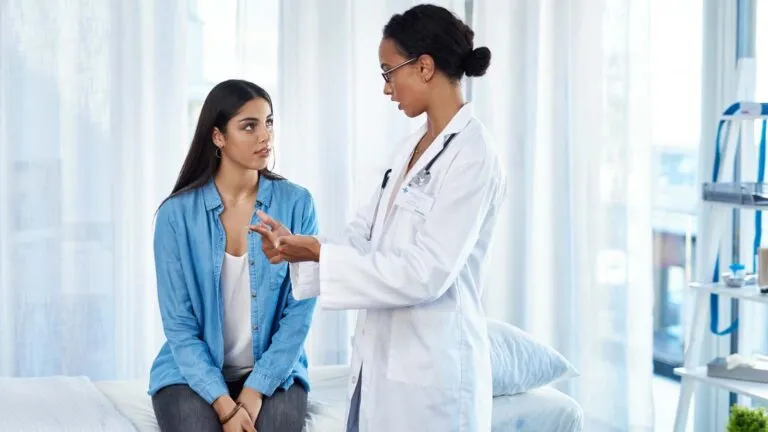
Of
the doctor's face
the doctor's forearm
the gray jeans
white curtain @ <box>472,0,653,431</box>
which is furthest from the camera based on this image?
white curtain @ <box>472,0,653,431</box>

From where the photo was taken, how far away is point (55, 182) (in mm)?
3135

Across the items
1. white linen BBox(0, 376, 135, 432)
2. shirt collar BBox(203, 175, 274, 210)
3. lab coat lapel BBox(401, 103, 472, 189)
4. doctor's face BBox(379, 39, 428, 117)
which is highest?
doctor's face BBox(379, 39, 428, 117)

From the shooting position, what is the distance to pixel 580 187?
357 cm

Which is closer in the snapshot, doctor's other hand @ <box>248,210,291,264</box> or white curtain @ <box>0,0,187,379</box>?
doctor's other hand @ <box>248,210,291,264</box>

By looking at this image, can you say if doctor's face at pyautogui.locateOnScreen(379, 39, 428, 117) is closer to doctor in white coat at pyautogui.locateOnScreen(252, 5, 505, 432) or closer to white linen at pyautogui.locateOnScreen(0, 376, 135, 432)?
doctor in white coat at pyautogui.locateOnScreen(252, 5, 505, 432)

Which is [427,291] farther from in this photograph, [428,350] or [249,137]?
[249,137]

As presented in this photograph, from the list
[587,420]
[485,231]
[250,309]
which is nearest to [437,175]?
[485,231]

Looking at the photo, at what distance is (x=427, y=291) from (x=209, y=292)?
0.73 m

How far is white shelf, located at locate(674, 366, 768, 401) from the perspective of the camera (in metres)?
2.78

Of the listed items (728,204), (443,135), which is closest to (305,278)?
(443,135)

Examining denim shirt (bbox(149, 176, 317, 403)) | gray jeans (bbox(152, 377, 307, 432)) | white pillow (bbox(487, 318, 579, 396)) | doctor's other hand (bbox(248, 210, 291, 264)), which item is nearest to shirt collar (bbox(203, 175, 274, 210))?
denim shirt (bbox(149, 176, 317, 403))

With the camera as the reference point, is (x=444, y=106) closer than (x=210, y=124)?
Yes

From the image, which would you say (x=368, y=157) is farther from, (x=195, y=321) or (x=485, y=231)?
(x=485, y=231)

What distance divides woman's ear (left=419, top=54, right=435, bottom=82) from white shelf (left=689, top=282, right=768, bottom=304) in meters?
1.35
